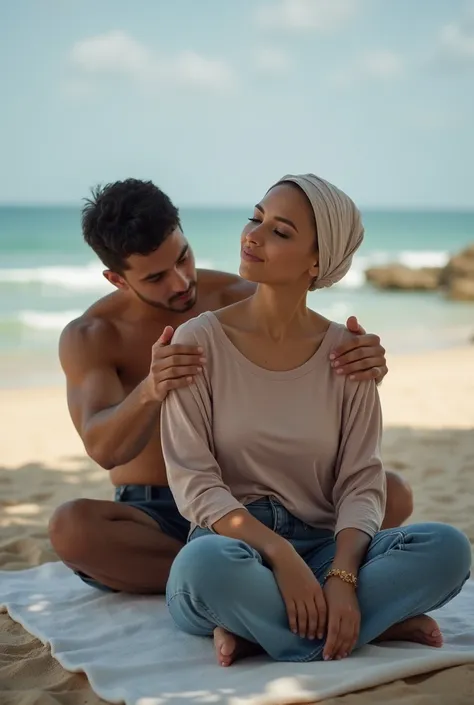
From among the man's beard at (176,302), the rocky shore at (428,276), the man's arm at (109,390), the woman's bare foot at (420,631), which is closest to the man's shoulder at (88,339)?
the man's arm at (109,390)

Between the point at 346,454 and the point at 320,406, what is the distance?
0.60 ft

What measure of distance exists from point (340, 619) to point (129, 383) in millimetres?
1508

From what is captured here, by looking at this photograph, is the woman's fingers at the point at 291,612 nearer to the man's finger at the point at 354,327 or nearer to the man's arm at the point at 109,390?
the man's arm at the point at 109,390

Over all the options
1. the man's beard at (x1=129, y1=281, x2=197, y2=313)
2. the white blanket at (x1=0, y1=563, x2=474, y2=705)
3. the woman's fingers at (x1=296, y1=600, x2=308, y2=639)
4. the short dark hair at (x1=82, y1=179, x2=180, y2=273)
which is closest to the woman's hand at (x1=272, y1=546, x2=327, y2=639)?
the woman's fingers at (x1=296, y1=600, x2=308, y2=639)

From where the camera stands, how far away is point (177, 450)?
3270 mm

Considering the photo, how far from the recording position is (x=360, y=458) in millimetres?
3365

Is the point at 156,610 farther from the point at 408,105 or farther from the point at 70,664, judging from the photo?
the point at 408,105

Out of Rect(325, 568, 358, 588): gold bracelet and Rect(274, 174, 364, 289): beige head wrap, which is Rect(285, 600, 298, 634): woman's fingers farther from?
Rect(274, 174, 364, 289): beige head wrap

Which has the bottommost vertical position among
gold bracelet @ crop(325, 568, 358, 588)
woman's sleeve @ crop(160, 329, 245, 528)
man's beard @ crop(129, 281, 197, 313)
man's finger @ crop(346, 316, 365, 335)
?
gold bracelet @ crop(325, 568, 358, 588)

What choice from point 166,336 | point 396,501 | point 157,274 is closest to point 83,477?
point 157,274

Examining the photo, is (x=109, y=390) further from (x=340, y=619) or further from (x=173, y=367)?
(x=340, y=619)

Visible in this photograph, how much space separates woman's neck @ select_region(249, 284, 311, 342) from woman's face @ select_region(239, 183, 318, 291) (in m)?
0.09

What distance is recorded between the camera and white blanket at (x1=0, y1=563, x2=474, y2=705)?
2.88 metres

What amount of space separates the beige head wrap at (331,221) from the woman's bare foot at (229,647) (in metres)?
1.19
